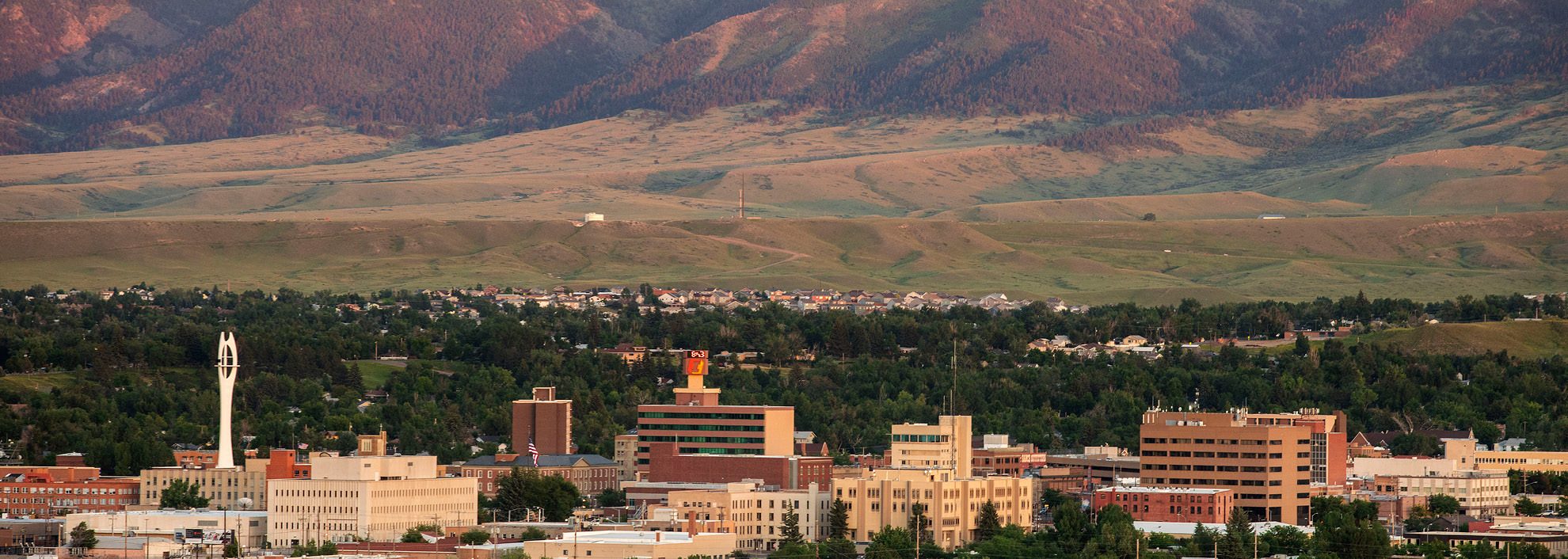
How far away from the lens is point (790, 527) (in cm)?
13500

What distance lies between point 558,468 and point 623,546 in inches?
1738

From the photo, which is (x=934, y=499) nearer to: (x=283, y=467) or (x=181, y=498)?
(x=283, y=467)

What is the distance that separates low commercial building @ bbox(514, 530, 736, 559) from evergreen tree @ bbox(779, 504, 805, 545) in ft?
17.7

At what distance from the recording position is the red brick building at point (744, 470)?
500 feet

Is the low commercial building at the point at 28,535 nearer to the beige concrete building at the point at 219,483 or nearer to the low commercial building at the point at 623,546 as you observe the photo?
the beige concrete building at the point at 219,483

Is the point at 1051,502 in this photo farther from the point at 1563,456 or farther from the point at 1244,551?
the point at 1563,456

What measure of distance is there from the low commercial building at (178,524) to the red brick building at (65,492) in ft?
30.6

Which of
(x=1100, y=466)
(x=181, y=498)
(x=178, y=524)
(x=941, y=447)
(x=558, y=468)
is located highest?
(x=941, y=447)

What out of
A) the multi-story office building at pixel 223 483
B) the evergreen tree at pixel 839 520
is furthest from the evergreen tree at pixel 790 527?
the multi-story office building at pixel 223 483

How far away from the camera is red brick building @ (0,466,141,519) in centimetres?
14688

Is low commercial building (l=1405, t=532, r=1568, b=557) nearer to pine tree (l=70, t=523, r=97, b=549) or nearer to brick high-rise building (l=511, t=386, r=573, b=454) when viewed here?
brick high-rise building (l=511, t=386, r=573, b=454)

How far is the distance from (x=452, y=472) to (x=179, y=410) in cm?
3597

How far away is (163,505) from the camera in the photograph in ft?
476

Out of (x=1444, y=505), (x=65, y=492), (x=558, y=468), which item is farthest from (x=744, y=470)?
(x=1444, y=505)
